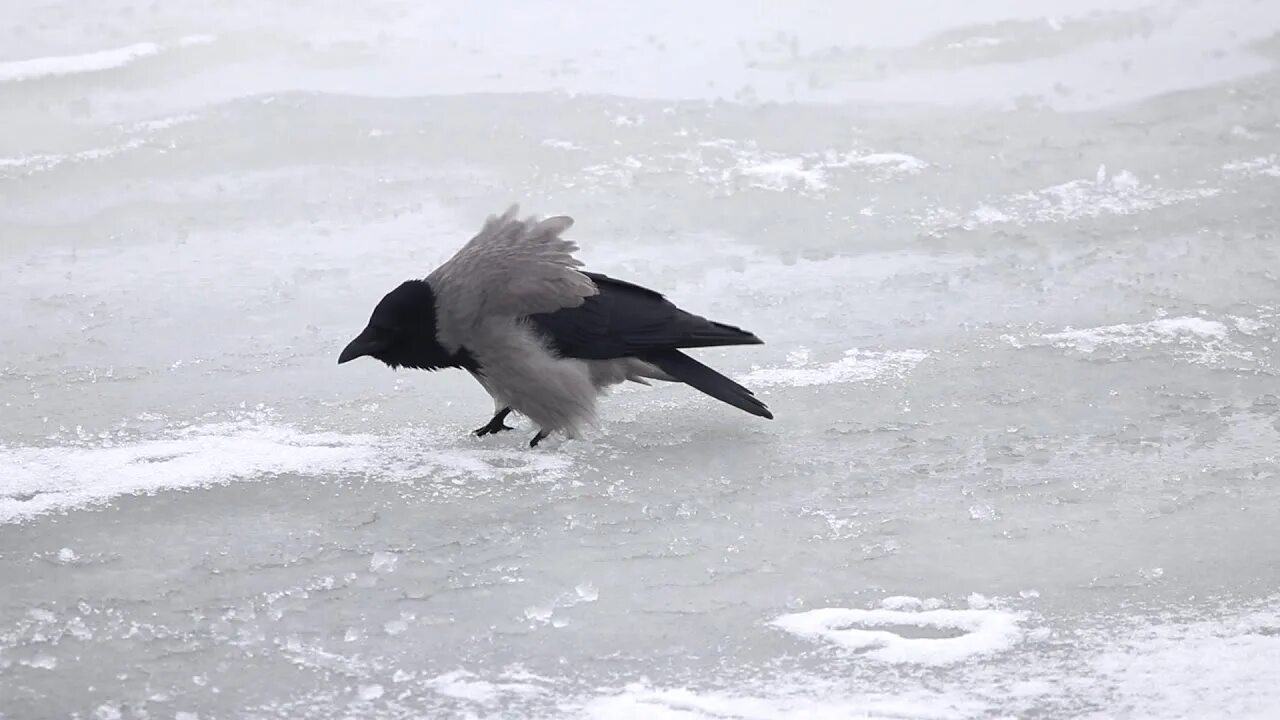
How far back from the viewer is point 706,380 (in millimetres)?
4945

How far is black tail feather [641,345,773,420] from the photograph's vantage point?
483 centimetres

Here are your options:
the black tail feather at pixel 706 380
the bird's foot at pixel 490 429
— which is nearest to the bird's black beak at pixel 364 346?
the bird's foot at pixel 490 429

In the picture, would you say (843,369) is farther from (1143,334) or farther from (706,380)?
(1143,334)

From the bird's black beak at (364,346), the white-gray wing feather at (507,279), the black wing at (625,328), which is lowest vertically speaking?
the bird's black beak at (364,346)

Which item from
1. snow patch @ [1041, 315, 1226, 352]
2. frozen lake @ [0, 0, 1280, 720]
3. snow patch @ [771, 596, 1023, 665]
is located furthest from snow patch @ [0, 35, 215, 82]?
snow patch @ [771, 596, 1023, 665]

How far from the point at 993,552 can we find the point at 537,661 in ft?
4.48

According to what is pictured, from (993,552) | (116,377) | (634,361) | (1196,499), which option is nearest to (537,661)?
(993,552)

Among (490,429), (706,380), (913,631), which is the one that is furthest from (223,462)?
(913,631)

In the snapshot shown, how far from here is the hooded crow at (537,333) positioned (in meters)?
4.80

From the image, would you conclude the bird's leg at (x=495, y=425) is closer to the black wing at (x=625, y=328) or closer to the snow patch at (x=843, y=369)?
the black wing at (x=625, y=328)

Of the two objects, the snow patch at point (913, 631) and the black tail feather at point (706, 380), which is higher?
the black tail feather at point (706, 380)

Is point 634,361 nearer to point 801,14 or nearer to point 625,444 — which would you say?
point 625,444

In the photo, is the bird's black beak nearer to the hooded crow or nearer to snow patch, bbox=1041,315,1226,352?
the hooded crow

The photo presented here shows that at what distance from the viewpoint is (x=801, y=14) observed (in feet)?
34.0
